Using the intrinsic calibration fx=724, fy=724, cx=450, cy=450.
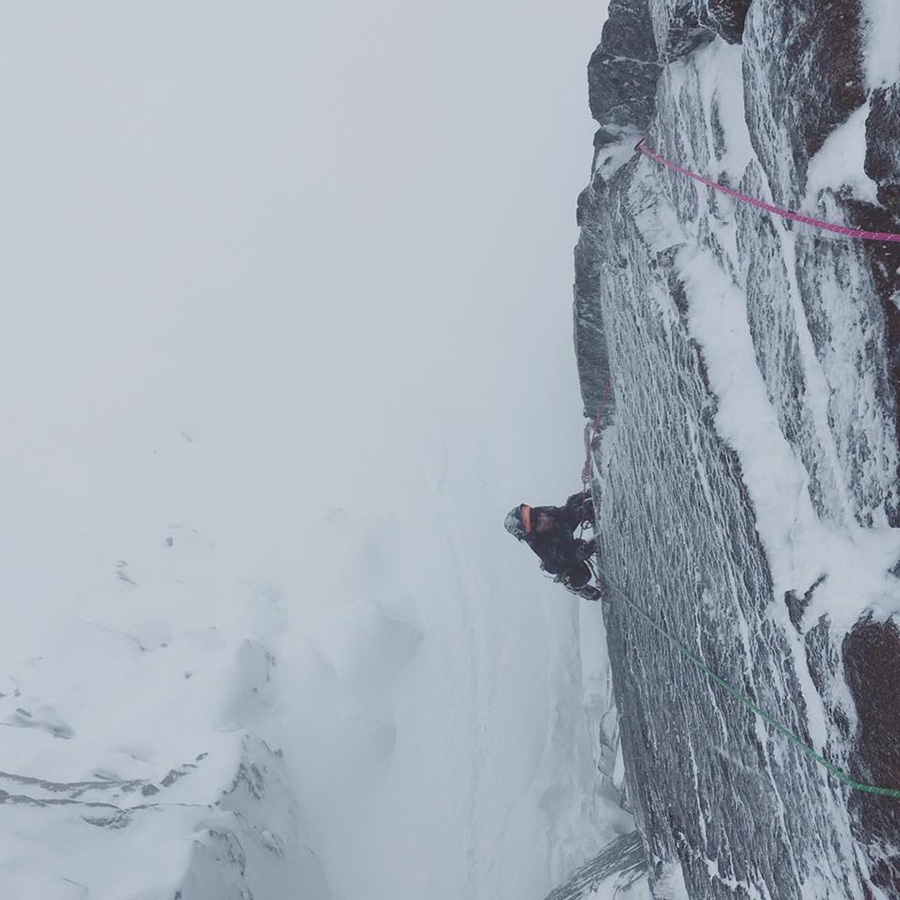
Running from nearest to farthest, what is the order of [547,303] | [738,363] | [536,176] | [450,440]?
[738,363] → [450,440] → [547,303] → [536,176]

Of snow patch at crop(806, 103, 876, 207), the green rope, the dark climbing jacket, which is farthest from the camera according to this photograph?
the dark climbing jacket

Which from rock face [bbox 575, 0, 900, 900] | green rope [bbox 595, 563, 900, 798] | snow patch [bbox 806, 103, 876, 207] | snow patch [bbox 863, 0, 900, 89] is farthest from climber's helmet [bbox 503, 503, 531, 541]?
snow patch [bbox 863, 0, 900, 89]

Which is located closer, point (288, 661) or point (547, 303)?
point (288, 661)

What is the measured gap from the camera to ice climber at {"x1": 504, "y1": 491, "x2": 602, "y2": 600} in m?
7.04

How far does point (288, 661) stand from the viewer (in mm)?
10484

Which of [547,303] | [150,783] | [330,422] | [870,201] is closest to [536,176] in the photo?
[547,303]

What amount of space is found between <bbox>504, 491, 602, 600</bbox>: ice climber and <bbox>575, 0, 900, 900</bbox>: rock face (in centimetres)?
129

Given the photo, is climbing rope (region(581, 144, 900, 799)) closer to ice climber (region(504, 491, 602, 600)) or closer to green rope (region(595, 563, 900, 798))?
green rope (region(595, 563, 900, 798))

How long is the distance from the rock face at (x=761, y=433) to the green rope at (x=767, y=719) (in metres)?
0.04

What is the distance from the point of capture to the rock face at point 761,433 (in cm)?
246

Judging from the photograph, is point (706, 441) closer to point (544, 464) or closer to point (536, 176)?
point (544, 464)

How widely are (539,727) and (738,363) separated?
25.3 ft

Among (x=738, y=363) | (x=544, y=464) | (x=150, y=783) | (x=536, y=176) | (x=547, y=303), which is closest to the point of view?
(x=738, y=363)

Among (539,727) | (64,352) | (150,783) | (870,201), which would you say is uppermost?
(64,352)
